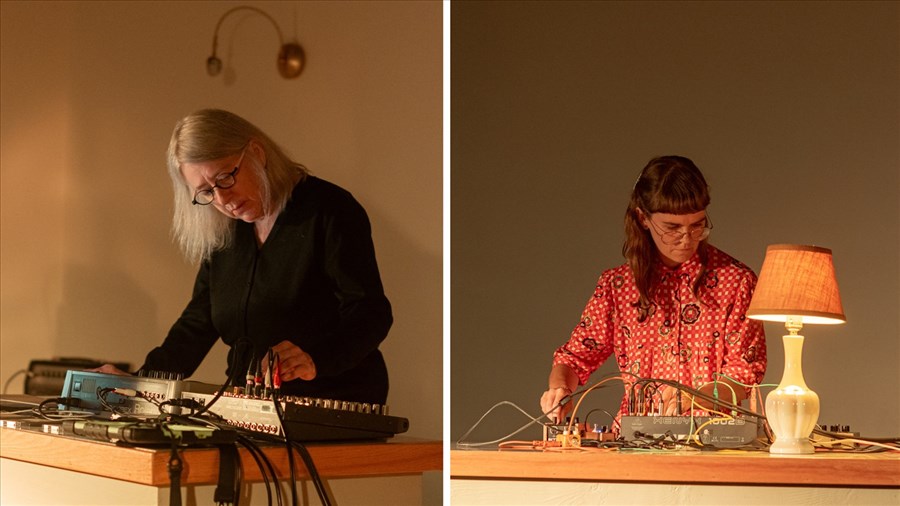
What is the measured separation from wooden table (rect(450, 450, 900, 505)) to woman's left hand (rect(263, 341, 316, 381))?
311mm

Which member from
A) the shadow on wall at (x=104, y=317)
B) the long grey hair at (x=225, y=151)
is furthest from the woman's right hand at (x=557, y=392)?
the shadow on wall at (x=104, y=317)

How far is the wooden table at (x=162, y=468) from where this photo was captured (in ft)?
4.25

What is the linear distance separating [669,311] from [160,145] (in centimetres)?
221

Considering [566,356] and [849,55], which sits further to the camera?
[849,55]

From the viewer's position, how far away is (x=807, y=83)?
2.12 m

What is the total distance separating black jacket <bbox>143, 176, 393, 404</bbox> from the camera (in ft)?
6.40

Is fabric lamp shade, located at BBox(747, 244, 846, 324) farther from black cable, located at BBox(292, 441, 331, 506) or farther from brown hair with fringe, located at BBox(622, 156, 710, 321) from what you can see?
black cable, located at BBox(292, 441, 331, 506)

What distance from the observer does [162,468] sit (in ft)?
4.16

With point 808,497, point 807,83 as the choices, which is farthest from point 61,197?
point 808,497

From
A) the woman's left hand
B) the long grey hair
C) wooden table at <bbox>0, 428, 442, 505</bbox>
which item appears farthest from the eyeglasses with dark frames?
wooden table at <bbox>0, 428, 442, 505</bbox>

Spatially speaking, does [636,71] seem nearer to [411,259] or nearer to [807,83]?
[807,83]

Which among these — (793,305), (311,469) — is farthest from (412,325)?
(311,469)

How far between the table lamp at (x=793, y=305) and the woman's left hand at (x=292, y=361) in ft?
2.56

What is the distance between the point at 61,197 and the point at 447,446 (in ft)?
10.4
